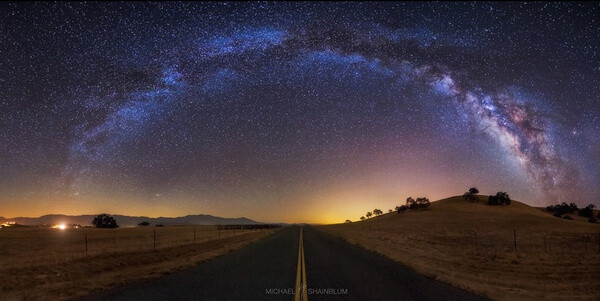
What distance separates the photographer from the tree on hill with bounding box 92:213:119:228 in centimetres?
13800

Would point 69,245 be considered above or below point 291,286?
below

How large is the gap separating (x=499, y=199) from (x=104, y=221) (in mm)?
142046

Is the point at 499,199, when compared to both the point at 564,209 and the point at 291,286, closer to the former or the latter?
the point at 564,209

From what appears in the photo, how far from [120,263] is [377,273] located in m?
15.1

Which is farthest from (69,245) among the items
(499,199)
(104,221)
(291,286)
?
(499,199)

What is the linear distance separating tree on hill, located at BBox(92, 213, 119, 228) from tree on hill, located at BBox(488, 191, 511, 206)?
137 m

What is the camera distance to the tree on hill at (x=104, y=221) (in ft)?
453

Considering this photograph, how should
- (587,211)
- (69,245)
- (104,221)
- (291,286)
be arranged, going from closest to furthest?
(291,286) < (69,245) < (587,211) < (104,221)

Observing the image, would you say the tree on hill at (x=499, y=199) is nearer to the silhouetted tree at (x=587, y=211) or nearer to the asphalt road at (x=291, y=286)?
the silhouetted tree at (x=587, y=211)

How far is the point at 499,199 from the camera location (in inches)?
5039

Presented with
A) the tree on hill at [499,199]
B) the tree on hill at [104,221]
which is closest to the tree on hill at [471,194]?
the tree on hill at [499,199]

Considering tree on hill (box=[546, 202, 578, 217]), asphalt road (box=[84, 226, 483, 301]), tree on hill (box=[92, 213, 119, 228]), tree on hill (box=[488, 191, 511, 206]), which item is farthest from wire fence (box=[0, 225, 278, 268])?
tree on hill (box=[546, 202, 578, 217])

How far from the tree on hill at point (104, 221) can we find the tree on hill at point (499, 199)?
137 meters

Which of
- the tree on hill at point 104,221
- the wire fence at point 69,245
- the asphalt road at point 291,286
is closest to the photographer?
the asphalt road at point 291,286
